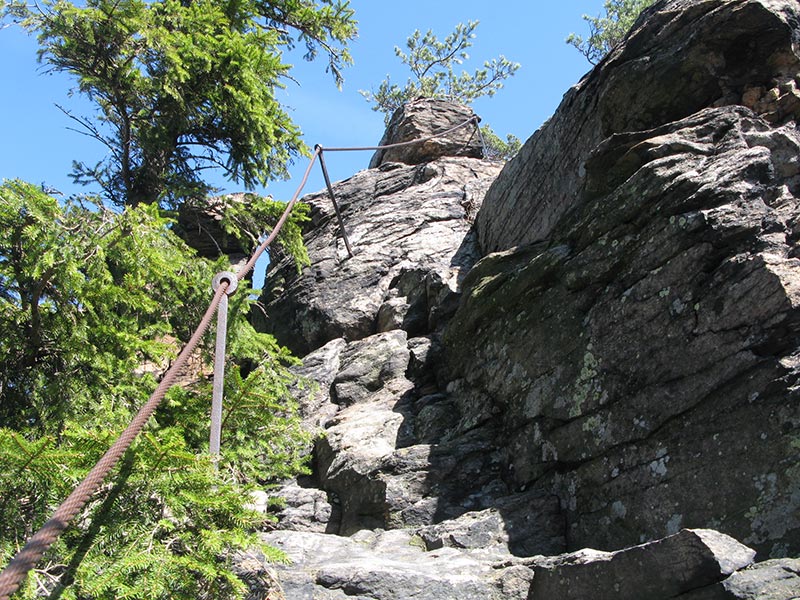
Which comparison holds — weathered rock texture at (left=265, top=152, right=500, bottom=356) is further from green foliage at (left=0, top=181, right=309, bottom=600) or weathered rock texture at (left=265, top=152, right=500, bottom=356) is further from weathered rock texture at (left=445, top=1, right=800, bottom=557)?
green foliage at (left=0, top=181, right=309, bottom=600)

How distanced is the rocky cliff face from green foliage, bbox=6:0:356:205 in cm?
395

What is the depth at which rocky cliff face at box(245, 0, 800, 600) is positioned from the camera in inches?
202

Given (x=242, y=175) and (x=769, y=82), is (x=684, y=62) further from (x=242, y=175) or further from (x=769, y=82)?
→ (x=242, y=175)

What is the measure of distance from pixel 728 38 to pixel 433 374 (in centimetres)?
585

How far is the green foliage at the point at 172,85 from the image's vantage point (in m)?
9.62

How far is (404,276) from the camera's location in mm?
13188

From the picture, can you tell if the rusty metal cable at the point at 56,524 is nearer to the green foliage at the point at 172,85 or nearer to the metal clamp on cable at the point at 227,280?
the metal clamp on cable at the point at 227,280

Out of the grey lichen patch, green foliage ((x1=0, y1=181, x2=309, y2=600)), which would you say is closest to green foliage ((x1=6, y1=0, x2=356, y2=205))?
green foliage ((x1=0, y1=181, x2=309, y2=600))

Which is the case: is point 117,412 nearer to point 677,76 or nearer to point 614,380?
point 614,380

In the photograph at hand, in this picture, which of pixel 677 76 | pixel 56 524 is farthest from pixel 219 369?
pixel 677 76

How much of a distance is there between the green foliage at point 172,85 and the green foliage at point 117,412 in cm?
281

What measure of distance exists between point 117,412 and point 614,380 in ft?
15.1

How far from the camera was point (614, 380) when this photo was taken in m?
→ 6.68

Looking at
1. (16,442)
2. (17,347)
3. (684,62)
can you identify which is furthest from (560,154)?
(16,442)
